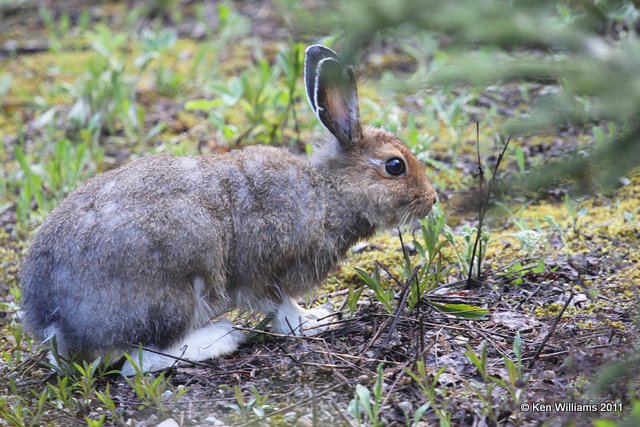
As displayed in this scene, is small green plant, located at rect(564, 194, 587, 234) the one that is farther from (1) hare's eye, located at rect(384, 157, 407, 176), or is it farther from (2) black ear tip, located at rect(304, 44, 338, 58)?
(2) black ear tip, located at rect(304, 44, 338, 58)

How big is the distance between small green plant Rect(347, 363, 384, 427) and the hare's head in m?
1.82

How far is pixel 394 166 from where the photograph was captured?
6.00m

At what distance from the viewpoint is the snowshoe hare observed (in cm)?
511

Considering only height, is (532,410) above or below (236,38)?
below

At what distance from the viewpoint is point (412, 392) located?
4.55 meters

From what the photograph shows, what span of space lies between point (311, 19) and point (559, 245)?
3.98m

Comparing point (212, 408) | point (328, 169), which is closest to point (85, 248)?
point (212, 408)

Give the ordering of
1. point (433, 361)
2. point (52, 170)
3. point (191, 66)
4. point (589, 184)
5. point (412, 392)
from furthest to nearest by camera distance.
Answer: point (191, 66) < point (52, 170) < point (433, 361) < point (412, 392) < point (589, 184)

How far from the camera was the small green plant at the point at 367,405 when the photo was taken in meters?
4.19

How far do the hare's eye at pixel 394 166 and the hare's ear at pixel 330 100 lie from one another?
29cm

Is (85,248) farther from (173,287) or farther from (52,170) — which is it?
(52,170)

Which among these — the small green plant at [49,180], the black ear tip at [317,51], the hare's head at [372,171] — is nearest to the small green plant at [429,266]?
the hare's head at [372,171]

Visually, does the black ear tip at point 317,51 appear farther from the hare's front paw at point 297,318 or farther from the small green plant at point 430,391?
the small green plant at point 430,391

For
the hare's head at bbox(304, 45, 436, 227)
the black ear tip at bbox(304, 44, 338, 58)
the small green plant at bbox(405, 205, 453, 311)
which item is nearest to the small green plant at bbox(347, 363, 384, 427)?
the small green plant at bbox(405, 205, 453, 311)
